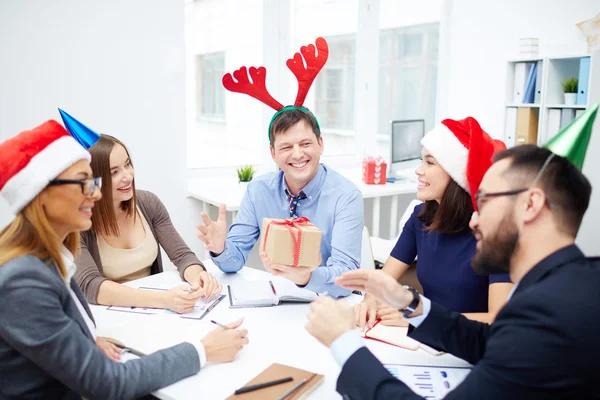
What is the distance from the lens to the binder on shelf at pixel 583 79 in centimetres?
382

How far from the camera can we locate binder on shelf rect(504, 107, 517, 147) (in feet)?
14.5

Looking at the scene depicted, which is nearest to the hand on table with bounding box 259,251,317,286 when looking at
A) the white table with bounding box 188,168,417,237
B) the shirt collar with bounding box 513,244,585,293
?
the shirt collar with bounding box 513,244,585,293

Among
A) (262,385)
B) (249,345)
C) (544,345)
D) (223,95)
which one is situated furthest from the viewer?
(223,95)

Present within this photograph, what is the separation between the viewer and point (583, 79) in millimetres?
3863

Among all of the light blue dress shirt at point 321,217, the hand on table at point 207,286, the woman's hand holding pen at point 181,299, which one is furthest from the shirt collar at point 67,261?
the light blue dress shirt at point 321,217

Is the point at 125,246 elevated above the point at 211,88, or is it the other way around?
the point at 211,88

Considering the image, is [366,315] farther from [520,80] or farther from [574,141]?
[520,80]

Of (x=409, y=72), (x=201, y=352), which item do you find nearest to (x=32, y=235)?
(x=201, y=352)

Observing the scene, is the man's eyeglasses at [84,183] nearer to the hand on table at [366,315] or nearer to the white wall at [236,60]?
the hand on table at [366,315]

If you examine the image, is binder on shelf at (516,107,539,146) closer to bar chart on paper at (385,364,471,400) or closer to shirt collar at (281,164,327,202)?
shirt collar at (281,164,327,202)

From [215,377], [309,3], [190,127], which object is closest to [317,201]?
[215,377]

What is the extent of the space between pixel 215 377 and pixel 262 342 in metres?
0.23

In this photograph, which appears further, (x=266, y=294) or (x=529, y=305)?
(x=266, y=294)

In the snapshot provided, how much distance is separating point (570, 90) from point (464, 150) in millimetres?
2666
